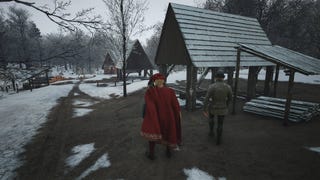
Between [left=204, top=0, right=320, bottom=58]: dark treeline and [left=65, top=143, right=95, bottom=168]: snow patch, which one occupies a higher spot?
[left=204, top=0, right=320, bottom=58]: dark treeline

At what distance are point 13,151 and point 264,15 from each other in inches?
1306

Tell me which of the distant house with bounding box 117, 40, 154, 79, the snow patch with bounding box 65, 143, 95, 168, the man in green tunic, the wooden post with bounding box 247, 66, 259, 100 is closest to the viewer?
the snow patch with bounding box 65, 143, 95, 168

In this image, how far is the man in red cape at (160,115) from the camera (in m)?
4.40

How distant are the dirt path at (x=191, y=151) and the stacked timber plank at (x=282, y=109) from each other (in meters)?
0.29

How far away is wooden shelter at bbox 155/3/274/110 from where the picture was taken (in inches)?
371

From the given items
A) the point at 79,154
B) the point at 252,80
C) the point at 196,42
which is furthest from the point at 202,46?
the point at 79,154

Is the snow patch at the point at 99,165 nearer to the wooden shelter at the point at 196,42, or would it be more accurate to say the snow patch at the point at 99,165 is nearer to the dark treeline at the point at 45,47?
the dark treeline at the point at 45,47

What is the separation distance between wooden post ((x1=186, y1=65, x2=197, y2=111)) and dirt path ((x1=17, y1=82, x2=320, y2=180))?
1384 millimetres

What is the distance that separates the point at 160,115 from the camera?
14.9 feet

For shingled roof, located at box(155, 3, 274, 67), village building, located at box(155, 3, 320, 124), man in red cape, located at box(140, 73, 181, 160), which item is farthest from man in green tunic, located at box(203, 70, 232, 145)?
shingled roof, located at box(155, 3, 274, 67)

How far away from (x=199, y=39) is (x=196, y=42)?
386mm

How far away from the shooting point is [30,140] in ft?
22.3

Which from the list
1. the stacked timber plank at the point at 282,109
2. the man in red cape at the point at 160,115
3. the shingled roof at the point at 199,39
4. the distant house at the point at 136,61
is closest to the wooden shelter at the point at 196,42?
Result: the shingled roof at the point at 199,39

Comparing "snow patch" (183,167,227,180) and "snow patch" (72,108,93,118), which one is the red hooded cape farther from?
"snow patch" (72,108,93,118)
